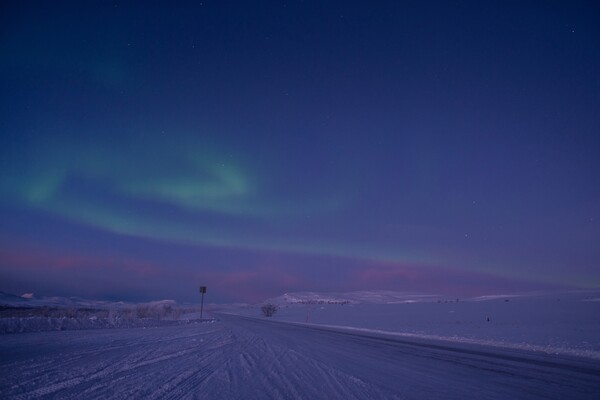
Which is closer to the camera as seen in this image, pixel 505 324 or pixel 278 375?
pixel 278 375

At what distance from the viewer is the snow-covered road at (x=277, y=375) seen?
5.62m

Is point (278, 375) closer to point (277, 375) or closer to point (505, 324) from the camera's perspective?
Result: point (277, 375)

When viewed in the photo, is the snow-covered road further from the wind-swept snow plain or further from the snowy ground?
the snowy ground

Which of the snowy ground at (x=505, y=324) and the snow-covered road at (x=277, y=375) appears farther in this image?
the snowy ground at (x=505, y=324)

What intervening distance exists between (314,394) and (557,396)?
4297 millimetres

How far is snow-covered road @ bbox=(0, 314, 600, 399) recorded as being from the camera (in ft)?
18.4

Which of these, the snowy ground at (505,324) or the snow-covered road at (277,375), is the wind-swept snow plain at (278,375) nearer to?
the snow-covered road at (277,375)

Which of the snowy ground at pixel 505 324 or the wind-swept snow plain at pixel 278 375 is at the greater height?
the wind-swept snow plain at pixel 278 375

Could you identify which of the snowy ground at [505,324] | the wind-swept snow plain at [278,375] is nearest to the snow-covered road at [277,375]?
the wind-swept snow plain at [278,375]

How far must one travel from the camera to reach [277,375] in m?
7.14

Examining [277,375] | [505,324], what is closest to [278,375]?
[277,375]

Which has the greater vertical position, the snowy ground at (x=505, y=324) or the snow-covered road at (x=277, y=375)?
the snow-covered road at (x=277, y=375)

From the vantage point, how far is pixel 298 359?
948 cm

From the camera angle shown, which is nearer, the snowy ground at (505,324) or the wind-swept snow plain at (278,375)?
the wind-swept snow plain at (278,375)
